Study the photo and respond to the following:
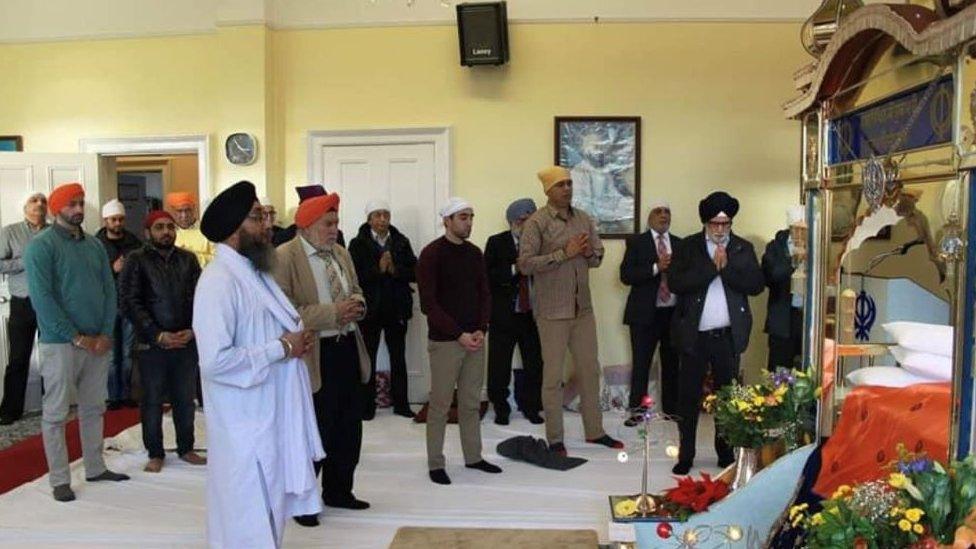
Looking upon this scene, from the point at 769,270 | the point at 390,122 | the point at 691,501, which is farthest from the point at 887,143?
the point at 390,122

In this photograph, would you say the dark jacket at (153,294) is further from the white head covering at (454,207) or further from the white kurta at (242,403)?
the white kurta at (242,403)

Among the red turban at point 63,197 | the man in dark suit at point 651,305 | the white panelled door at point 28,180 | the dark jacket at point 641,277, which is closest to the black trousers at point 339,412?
the red turban at point 63,197

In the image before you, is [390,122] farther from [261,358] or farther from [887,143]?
[887,143]

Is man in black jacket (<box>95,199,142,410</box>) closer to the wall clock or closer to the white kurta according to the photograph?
the wall clock

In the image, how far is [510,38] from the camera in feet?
18.6

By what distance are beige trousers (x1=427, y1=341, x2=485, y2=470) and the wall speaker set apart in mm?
2433

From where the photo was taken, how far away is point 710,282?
3883mm

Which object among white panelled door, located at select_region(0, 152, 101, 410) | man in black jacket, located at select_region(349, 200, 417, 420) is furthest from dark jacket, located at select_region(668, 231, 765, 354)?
white panelled door, located at select_region(0, 152, 101, 410)

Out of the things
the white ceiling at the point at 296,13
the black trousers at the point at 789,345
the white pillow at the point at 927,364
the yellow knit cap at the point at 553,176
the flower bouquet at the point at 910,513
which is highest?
the white ceiling at the point at 296,13

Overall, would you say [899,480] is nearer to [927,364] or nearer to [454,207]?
[927,364]

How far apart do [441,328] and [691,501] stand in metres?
1.65

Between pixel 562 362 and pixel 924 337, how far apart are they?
2.53m

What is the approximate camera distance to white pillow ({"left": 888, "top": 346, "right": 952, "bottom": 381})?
2029 millimetres

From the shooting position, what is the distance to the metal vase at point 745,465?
2891 millimetres
